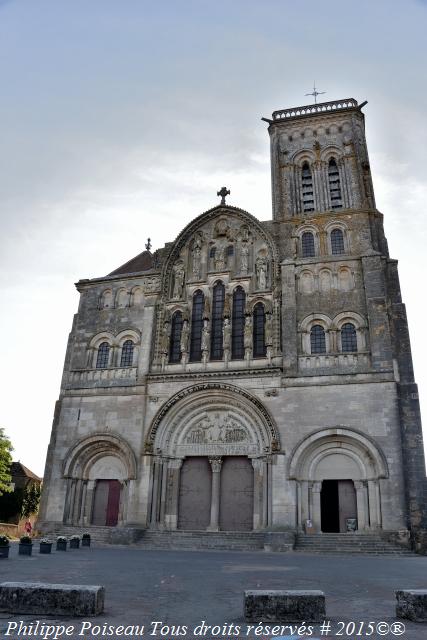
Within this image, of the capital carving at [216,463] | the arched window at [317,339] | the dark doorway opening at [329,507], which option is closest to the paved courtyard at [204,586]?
the dark doorway opening at [329,507]

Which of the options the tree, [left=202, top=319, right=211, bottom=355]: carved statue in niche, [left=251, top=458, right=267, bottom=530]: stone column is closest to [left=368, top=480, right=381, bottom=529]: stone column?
[left=251, top=458, right=267, bottom=530]: stone column

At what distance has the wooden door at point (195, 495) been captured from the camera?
83.7ft

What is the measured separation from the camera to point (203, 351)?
2786cm

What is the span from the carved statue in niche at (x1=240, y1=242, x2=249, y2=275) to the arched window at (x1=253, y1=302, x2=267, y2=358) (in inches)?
98.8

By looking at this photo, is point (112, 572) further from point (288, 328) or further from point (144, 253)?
point (144, 253)

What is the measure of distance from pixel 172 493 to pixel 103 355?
9405 mm

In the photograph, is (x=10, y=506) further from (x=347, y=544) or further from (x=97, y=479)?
(x=347, y=544)

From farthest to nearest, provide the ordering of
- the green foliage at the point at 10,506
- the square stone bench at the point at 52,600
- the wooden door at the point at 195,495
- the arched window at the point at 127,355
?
the green foliage at the point at 10,506, the arched window at the point at 127,355, the wooden door at the point at 195,495, the square stone bench at the point at 52,600

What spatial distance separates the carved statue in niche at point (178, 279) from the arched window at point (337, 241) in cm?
937

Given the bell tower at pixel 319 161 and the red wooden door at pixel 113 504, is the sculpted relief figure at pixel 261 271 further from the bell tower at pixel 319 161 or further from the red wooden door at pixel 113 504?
the red wooden door at pixel 113 504

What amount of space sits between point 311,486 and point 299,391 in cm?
465

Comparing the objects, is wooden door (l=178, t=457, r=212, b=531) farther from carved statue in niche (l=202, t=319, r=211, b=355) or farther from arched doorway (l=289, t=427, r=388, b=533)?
carved statue in niche (l=202, t=319, r=211, b=355)

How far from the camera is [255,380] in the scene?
2614cm

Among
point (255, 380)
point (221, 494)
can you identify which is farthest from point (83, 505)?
point (255, 380)
